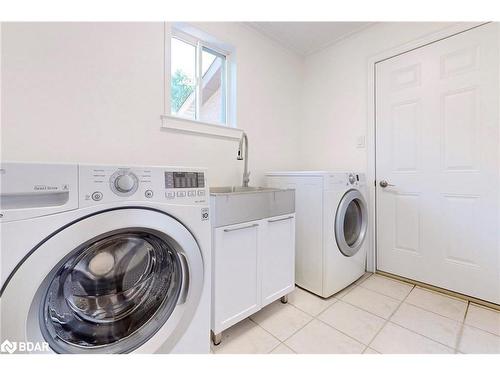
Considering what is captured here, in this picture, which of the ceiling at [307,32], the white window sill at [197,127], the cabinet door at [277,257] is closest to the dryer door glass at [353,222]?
the cabinet door at [277,257]

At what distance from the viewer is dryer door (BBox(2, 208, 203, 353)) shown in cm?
56

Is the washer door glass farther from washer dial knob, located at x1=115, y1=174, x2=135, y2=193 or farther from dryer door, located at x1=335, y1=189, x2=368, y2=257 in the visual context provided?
dryer door, located at x1=335, y1=189, x2=368, y2=257

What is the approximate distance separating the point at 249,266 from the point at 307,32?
82.9 inches

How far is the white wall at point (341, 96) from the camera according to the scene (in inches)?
72.9

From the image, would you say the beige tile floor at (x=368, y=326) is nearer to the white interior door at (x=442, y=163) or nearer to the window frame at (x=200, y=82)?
the white interior door at (x=442, y=163)

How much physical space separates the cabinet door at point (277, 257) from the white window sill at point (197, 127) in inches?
32.9

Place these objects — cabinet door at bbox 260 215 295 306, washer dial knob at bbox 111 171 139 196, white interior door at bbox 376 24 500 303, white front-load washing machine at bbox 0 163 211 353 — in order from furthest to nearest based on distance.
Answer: white interior door at bbox 376 24 500 303, cabinet door at bbox 260 215 295 306, washer dial knob at bbox 111 171 139 196, white front-load washing machine at bbox 0 163 211 353

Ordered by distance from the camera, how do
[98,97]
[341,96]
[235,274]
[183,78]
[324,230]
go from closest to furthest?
1. [235,274]
2. [98,97]
3. [324,230]
4. [183,78]
5. [341,96]

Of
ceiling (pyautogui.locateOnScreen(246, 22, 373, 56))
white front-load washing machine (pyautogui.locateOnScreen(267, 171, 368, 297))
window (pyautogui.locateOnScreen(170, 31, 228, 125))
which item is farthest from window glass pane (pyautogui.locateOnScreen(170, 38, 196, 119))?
white front-load washing machine (pyautogui.locateOnScreen(267, 171, 368, 297))

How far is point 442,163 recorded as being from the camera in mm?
1560

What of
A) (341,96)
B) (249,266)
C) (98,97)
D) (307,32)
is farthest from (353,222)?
(98,97)

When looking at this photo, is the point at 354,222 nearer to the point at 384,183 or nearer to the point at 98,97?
the point at 384,183

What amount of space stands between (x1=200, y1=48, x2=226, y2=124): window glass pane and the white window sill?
186 mm

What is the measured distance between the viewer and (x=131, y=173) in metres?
0.68
